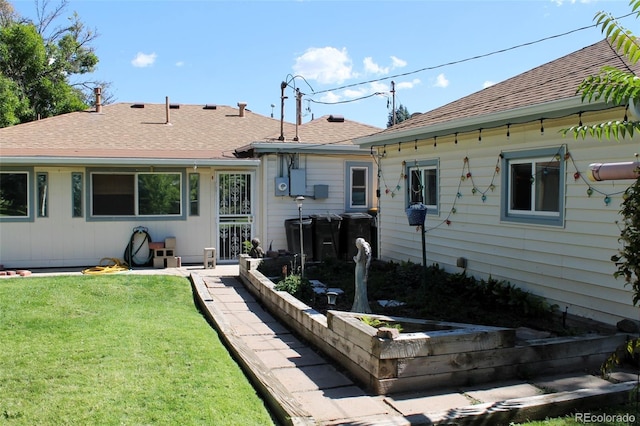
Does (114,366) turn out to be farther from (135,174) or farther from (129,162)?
(135,174)

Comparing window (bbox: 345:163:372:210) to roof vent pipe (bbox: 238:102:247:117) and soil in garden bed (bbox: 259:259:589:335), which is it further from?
roof vent pipe (bbox: 238:102:247:117)

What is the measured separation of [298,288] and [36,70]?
18.8 meters

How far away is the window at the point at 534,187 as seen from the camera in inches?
248

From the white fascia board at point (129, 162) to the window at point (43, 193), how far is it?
0.60 m

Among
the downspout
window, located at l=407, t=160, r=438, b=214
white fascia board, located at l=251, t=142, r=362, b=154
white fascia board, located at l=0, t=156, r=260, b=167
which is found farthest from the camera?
white fascia board, located at l=251, t=142, r=362, b=154

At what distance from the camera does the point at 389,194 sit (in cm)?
1047

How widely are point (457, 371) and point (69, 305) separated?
5.58 meters

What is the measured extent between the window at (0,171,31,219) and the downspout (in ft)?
36.5

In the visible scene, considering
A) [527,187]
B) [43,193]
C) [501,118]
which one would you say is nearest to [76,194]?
[43,193]

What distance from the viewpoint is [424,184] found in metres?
9.26

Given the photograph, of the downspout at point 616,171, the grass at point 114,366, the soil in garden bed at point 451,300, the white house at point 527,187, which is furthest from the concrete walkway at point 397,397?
the downspout at point 616,171

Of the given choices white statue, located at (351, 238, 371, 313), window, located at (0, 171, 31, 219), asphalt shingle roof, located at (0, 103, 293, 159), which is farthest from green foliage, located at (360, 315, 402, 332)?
window, located at (0, 171, 31, 219)

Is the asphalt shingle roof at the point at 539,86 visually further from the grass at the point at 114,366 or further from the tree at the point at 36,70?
the tree at the point at 36,70

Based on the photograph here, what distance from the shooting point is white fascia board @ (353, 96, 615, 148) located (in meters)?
5.62
